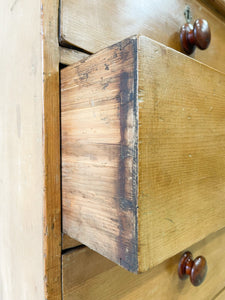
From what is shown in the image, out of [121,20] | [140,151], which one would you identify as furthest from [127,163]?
[121,20]

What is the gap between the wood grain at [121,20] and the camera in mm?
327

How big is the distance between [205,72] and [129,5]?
17 cm

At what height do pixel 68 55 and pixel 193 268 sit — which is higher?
pixel 68 55

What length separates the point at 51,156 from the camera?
33cm

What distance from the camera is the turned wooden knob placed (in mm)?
411

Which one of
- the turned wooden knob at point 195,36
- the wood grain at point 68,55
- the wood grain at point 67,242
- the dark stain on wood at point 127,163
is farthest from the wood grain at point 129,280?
the turned wooden knob at point 195,36

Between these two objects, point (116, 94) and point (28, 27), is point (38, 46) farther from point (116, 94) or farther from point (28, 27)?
point (116, 94)

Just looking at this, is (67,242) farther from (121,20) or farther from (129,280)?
(121,20)

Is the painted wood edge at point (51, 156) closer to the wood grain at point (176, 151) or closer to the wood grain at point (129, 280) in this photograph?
the wood grain at point (129, 280)

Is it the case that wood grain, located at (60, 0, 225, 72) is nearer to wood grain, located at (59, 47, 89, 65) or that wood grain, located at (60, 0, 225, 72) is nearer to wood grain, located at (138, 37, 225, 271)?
wood grain, located at (59, 47, 89, 65)

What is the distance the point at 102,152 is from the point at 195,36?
0.98 feet

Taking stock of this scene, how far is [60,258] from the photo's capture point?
0.33 meters

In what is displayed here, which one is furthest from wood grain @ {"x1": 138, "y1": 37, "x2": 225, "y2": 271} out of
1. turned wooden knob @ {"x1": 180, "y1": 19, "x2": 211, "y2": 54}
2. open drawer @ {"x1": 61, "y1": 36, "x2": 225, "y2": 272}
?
turned wooden knob @ {"x1": 180, "y1": 19, "x2": 211, "y2": 54}

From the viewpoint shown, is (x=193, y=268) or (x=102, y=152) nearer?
(x=102, y=152)
